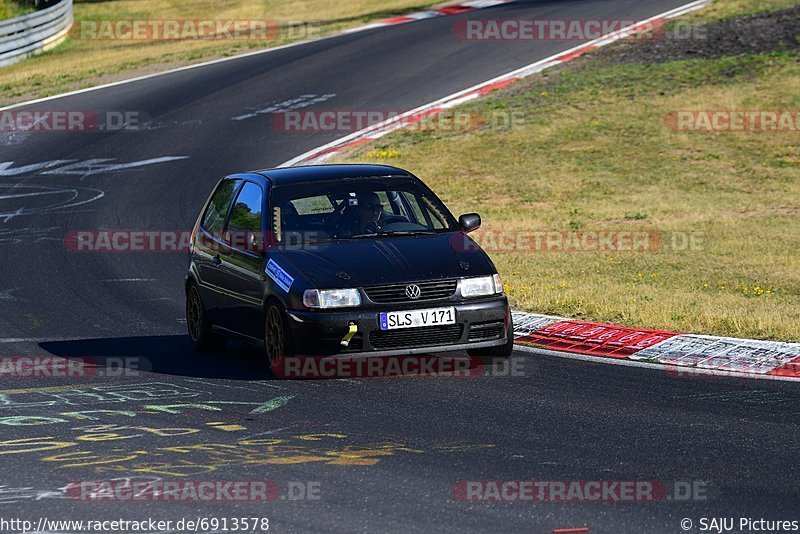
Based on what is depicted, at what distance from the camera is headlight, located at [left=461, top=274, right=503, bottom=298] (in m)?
10.0

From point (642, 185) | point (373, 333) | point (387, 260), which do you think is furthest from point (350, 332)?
point (642, 185)

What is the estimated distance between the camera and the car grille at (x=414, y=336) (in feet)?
32.0

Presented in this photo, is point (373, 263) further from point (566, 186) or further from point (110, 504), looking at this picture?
point (566, 186)

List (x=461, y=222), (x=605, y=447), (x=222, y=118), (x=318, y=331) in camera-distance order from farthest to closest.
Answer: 1. (x=222, y=118)
2. (x=461, y=222)
3. (x=318, y=331)
4. (x=605, y=447)

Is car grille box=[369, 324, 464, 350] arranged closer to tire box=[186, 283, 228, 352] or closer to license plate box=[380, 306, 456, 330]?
license plate box=[380, 306, 456, 330]

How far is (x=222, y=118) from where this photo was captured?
2725 centimetres

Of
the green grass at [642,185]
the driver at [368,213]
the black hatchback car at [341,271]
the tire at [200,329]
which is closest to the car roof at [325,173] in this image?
the black hatchback car at [341,271]

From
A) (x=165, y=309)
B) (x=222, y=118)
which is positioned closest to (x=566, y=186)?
(x=222, y=118)

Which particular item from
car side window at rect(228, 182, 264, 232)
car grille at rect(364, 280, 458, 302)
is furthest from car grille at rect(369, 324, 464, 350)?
car side window at rect(228, 182, 264, 232)

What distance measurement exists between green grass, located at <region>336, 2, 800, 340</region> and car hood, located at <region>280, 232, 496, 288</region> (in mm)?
2316

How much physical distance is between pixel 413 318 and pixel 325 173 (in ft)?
7.05

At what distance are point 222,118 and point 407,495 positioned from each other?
839 inches

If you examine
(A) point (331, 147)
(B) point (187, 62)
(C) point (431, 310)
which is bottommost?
(C) point (431, 310)

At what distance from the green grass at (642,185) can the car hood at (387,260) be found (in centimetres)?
232
